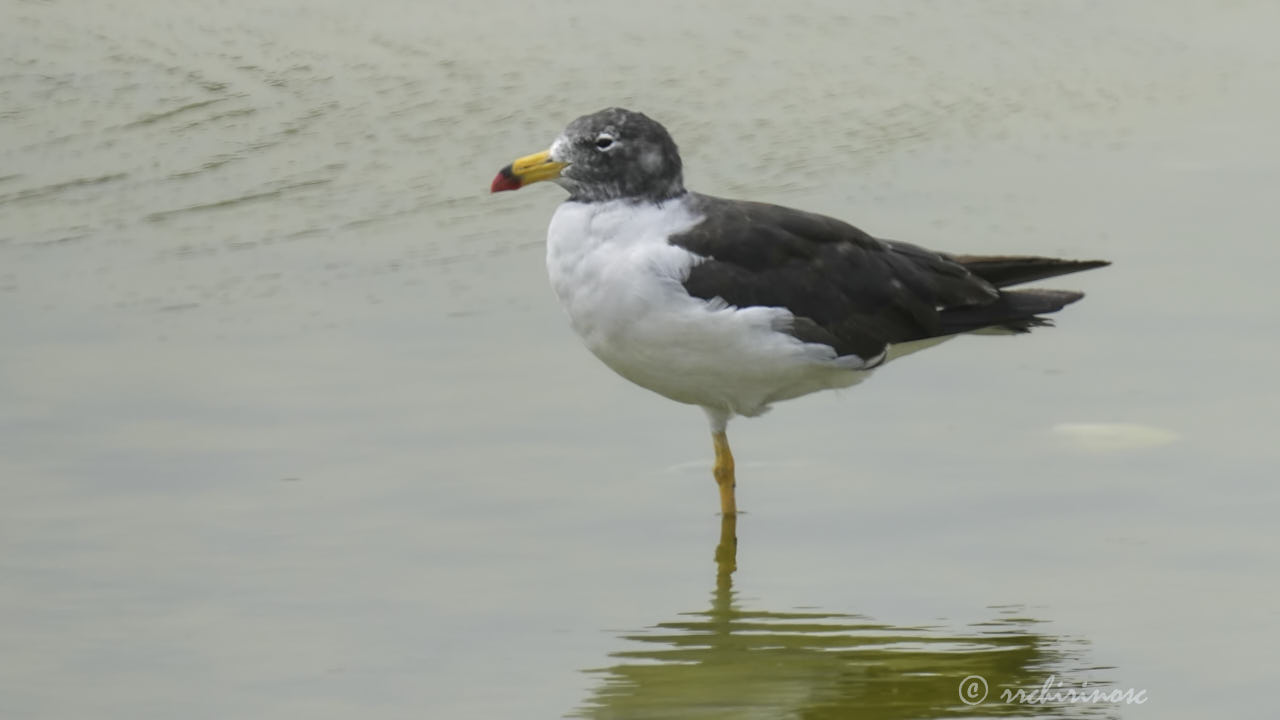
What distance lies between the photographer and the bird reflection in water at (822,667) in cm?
634

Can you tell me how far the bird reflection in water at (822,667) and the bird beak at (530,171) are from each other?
71.4 inches

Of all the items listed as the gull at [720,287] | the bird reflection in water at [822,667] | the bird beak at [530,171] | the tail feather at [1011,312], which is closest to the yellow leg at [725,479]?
the gull at [720,287]

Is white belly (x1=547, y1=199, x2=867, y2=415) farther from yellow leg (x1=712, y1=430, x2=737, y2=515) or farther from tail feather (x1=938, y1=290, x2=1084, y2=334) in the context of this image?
tail feather (x1=938, y1=290, x2=1084, y2=334)

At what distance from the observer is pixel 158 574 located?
7.29 m

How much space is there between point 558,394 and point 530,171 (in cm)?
145

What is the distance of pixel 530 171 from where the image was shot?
7871 millimetres

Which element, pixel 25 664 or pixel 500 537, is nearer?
pixel 25 664

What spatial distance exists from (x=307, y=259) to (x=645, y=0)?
4.91 m

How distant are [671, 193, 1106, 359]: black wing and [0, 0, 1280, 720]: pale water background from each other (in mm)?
579

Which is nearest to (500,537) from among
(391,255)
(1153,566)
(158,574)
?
(158,574)

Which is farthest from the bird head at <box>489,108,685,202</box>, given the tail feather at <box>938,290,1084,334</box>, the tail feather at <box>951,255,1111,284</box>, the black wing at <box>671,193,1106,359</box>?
the tail feather at <box>951,255,1111,284</box>

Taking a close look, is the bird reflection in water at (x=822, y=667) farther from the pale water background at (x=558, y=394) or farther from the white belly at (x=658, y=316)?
the white belly at (x=658, y=316)

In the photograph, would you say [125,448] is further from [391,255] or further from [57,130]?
[57,130]

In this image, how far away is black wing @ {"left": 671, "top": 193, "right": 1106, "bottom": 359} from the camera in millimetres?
7672
